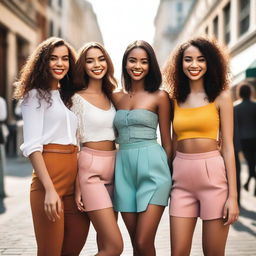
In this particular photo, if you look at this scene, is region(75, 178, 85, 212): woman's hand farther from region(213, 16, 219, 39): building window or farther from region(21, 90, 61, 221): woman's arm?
region(213, 16, 219, 39): building window

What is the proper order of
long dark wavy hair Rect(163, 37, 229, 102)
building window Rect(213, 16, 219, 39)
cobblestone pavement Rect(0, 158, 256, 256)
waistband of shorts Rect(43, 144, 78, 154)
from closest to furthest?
waistband of shorts Rect(43, 144, 78, 154) → long dark wavy hair Rect(163, 37, 229, 102) → cobblestone pavement Rect(0, 158, 256, 256) → building window Rect(213, 16, 219, 39)

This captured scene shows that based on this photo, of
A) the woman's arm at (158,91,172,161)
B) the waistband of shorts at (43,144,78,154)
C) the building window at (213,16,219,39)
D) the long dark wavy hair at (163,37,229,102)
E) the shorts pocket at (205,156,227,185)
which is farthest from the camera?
the building window at (213,16,219,39)

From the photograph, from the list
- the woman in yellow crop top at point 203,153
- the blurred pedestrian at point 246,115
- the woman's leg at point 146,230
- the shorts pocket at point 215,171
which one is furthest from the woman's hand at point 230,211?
the blurred pedestrian at point 246,115

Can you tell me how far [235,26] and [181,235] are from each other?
1873 centimetres

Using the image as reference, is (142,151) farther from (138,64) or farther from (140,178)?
(138,64)

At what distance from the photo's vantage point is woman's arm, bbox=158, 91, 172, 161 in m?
3.94

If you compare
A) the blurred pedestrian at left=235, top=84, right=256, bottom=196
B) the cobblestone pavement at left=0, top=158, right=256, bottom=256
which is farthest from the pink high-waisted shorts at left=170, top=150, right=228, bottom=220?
the blurred pedestrian at left=235, top=84, right=256, bottom=196

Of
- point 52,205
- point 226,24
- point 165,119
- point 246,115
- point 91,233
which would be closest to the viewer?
point 52,205

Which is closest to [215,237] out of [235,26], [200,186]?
[200,186]

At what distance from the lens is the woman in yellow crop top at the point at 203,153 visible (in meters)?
3.56

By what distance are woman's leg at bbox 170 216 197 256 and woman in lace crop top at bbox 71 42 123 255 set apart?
1.35 ft

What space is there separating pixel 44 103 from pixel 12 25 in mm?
20077

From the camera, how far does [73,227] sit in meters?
3.76

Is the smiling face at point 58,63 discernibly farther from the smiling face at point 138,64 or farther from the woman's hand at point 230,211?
the woman's hand at point 230,211
